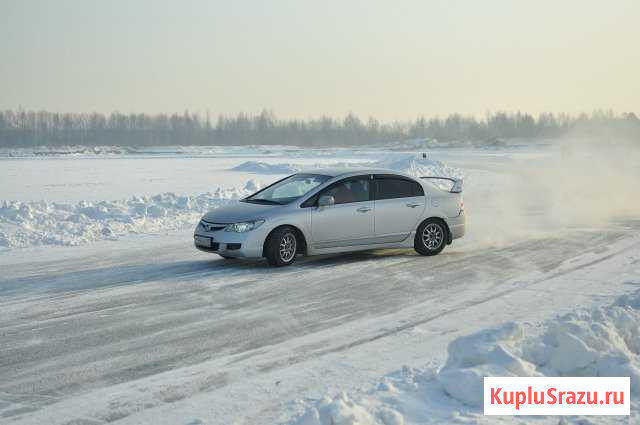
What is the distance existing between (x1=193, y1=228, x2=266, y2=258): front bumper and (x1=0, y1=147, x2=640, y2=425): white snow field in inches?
12.7

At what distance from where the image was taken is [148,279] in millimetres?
11883

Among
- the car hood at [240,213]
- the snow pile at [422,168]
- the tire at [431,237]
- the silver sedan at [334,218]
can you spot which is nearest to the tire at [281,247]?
the silver sedan at [334,218]

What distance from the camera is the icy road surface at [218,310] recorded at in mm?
6680

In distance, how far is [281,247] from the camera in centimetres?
1264

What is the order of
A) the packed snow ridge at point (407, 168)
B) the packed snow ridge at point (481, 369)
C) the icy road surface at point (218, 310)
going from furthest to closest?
the packed snow ridge at point (407, 168) < the icy road surface at point (218, 310) < the packed snow ridge at point (481, 369)

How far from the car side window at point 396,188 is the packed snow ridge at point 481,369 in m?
6.28

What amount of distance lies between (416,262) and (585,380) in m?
7.19

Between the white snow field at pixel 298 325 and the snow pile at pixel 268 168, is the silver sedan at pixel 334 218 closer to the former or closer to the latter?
the white snow field at pixel 298 325

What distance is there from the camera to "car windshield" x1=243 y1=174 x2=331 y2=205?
1325 cm

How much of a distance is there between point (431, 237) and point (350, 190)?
1.79 m

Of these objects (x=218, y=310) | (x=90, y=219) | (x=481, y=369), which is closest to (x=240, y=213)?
(x=218, y=310)

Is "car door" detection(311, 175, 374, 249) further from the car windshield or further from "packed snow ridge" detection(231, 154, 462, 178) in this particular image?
"packed snow ridge" detection(231, 154, 462, 178)

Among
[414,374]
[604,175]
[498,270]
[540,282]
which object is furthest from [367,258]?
[604,175]

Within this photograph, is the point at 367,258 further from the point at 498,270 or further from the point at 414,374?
the point at 414,374
